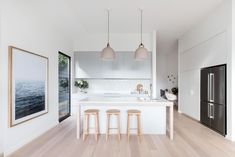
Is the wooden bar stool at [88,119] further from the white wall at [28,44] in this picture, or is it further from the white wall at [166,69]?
the white wall at [166,69]

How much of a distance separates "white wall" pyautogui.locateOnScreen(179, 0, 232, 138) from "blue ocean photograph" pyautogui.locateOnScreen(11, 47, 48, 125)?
4.50 meters

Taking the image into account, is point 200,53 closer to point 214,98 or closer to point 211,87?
point 211,87

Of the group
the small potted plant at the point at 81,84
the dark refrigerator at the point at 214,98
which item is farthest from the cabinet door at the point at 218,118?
the small potted plant at the point at 81,84

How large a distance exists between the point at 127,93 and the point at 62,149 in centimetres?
376

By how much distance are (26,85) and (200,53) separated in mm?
5058

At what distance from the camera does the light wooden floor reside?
2907 millimetres

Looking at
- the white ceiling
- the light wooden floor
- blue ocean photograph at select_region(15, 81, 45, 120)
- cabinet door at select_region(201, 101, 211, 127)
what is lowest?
the light wooden floor

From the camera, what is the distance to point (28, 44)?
11.3 feet

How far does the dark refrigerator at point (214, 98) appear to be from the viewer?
386 centimetres

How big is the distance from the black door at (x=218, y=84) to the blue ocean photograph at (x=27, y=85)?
4.50m

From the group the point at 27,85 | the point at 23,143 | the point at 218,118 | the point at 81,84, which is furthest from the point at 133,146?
the point at 81,84

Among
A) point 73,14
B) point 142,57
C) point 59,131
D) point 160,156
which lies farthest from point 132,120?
point 73,14

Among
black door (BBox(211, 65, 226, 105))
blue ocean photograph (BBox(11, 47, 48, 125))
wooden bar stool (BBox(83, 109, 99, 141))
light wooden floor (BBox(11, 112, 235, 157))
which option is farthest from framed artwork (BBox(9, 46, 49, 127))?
black door (BBox(211, 65, 226, 105))

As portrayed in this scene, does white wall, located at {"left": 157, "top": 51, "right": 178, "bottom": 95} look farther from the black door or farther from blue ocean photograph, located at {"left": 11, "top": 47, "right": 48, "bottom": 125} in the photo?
blue ocean photograph, located at {"left": 11, "top": 47, "right": 48, "bottom": 125}
